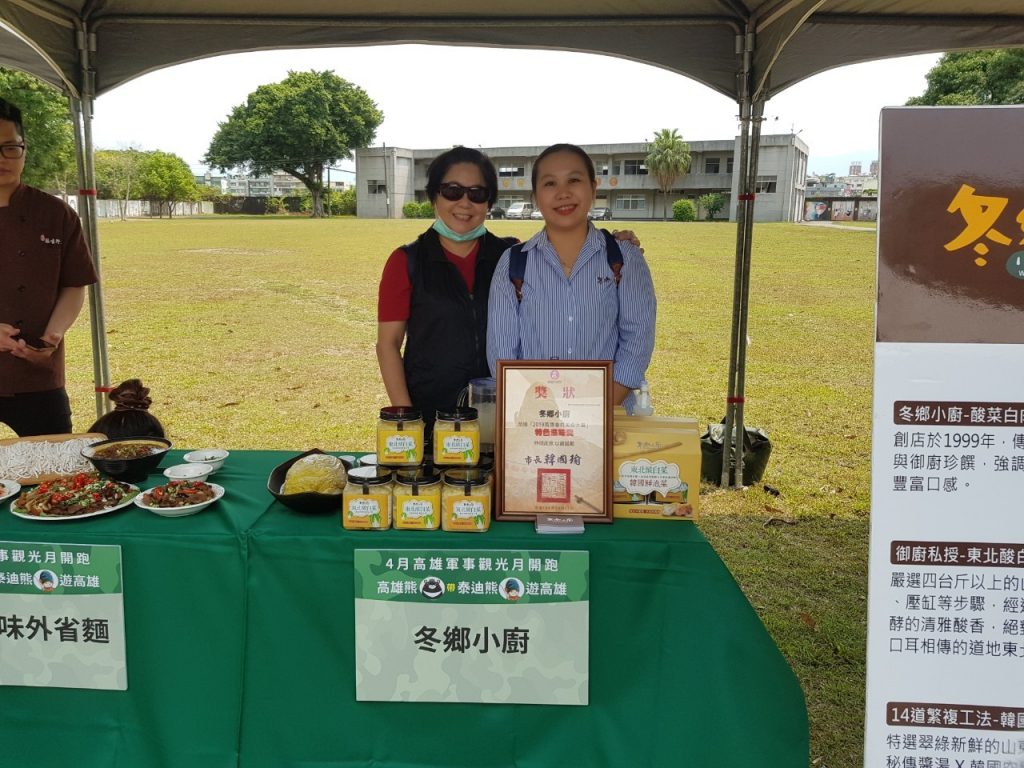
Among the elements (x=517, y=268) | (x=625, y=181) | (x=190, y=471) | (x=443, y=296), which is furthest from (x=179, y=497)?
(x=625, y=181)

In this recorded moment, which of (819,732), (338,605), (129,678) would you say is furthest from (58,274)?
(819,732)

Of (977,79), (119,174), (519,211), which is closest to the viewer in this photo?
(977,79)

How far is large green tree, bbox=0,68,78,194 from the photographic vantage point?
72.1 feet

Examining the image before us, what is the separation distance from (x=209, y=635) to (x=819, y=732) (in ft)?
6.19

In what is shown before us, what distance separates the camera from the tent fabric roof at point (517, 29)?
3.28 meters

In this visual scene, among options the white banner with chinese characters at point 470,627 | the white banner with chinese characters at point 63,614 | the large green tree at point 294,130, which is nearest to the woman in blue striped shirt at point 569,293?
the white banner with chinese characters at point 470,627

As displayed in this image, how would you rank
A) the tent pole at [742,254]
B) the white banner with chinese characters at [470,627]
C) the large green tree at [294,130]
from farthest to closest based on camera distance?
the large green tree at [294,130] → the tent pole at [742,254] → the white banner with chinese characters at [470,627]

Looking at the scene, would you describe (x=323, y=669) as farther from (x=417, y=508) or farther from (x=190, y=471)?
(x=190, y=471)

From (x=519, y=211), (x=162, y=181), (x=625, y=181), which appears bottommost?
(x=519, y=211)

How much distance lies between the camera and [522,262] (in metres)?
2.23

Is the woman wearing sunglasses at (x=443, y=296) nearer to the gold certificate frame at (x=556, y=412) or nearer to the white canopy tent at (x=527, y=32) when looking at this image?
the gold certificate frame at (x=556, y=412)

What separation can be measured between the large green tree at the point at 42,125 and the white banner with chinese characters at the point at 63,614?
76.7 feet

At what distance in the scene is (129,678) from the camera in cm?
163

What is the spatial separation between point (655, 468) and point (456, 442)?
449 millimetres
